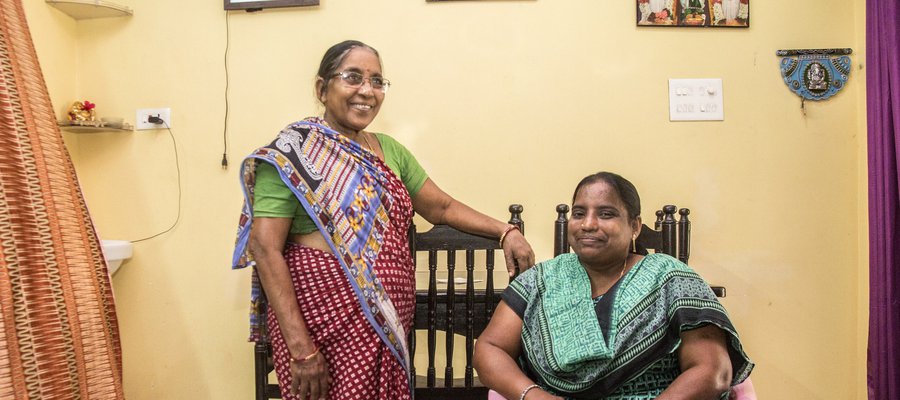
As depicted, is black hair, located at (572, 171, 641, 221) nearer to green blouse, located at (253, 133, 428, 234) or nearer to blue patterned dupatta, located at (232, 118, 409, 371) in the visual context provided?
blue patterned dupatta, located at (232, 118, 409, 371)

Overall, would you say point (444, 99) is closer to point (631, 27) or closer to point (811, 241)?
point (631, 27)

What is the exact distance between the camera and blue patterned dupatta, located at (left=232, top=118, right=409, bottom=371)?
1637 mm

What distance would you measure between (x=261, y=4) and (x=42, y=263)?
124cm

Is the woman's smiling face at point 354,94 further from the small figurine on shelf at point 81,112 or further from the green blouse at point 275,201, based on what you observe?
the small figurine on shelf at point 81,112

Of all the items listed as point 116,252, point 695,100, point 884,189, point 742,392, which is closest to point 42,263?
point 116,252

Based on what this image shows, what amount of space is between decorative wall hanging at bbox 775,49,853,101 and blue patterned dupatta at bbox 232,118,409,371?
5.70ft

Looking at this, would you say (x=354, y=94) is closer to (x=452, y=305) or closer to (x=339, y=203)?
(x=339, y=203)

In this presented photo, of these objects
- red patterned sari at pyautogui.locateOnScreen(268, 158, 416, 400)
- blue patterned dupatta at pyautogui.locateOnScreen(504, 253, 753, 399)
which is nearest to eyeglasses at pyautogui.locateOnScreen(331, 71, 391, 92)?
red patterned sari at pyautogui.locateOnScreen(268, 158, 416, 400)

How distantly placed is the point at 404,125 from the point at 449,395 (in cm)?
104

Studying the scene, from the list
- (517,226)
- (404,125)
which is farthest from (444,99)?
(517,226)

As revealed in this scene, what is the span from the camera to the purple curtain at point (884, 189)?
2111 mm

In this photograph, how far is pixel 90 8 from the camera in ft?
8.15

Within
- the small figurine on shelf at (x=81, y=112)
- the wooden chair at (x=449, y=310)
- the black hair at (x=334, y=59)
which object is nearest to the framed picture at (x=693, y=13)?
the wooden chair at (x=449, y=310)

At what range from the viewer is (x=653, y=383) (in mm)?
1495
